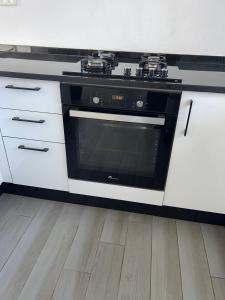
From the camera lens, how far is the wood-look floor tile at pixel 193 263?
3.90 ft

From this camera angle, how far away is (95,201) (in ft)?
5.42

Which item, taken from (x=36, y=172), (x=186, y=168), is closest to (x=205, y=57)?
(x=186, y=168)

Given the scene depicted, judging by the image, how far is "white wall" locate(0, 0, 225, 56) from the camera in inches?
Answer: 57.7

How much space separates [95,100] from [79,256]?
88cm

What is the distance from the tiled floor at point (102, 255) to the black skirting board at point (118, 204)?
39 mm

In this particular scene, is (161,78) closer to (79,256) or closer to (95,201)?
(95,201)

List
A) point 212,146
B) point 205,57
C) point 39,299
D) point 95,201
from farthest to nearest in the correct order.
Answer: point 95,201
point 205,57
point 212,146
point 39,299

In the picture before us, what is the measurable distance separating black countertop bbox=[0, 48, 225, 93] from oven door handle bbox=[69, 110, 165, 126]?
0.51 feet

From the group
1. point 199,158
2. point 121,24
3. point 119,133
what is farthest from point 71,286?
point 121,24

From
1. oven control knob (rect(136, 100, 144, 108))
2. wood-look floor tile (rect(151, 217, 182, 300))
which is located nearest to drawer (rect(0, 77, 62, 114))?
oven control knob (rect(136, 100, 144, 108))

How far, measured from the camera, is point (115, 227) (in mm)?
1529

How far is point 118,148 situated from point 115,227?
0.53 metres

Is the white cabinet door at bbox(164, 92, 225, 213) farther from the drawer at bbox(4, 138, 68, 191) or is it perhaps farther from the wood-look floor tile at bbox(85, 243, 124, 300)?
the drawer at bbox(4, 138, 68, 191)

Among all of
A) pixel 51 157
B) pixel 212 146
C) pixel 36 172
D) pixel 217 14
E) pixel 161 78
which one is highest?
pixel 217 14
